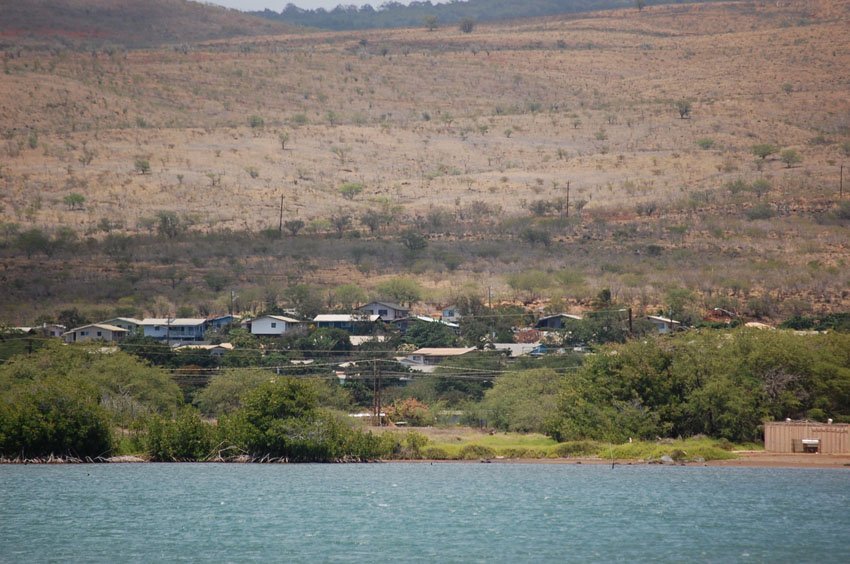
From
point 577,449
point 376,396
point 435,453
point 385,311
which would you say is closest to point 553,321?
point 385,311

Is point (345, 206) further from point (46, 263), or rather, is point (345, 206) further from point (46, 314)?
point (46, 314)

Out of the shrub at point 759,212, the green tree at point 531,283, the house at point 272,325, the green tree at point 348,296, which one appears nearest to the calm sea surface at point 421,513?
the house at point 272,325

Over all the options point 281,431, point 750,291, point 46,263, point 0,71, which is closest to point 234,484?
point 281,431

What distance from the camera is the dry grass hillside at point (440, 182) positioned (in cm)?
11269

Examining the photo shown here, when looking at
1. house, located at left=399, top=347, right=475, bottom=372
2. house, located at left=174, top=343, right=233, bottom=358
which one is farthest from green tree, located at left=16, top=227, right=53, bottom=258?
house, located at left=399, top=347, right=475, bottom=372

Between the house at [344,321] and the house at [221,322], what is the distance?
627cm

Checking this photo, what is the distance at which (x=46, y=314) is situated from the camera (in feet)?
330

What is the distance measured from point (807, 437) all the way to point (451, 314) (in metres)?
49.5

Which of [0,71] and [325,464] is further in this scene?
[0,71]

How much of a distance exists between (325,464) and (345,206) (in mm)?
92592

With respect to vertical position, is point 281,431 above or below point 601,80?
below

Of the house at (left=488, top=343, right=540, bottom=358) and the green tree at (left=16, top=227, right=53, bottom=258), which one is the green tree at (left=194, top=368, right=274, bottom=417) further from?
the green tree at (left=16, top=227, right=53, bottom=258)

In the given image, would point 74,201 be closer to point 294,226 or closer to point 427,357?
point 294,226

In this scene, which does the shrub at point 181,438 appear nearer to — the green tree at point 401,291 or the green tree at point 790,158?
the green tree at point 401,291
